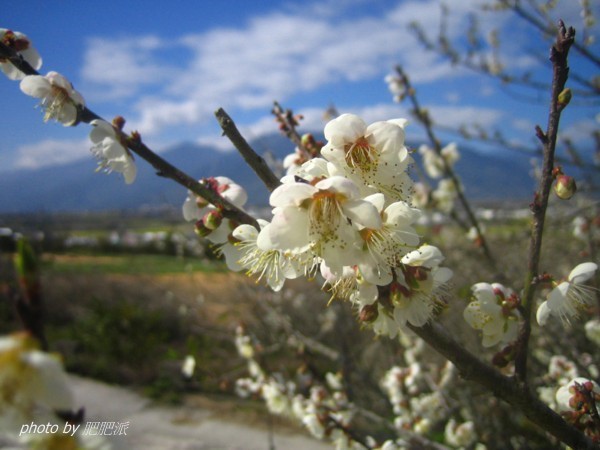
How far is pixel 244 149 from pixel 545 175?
2.33 feet

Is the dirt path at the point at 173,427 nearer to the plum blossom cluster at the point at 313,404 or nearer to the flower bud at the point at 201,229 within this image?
the plum blossom cluster at the point at 313,404

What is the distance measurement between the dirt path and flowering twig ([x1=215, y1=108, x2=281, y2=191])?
4.04 metres

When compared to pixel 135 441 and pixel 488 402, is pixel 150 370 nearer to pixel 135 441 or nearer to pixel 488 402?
pixel 135 441

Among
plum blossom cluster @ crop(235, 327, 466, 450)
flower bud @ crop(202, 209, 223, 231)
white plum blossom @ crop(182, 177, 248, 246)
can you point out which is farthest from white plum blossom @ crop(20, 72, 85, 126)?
plum blossom cluster @ crop(235, 327, 466, 450)

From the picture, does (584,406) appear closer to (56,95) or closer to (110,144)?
(110,144)

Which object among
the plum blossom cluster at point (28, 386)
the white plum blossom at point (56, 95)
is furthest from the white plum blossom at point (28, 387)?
the white plum blossom at point (56, 95)

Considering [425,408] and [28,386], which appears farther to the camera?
[425,408]

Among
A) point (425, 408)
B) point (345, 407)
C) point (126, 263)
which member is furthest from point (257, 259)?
point (126, 263)

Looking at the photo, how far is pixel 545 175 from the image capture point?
930mm

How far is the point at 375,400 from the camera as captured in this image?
11.2ft

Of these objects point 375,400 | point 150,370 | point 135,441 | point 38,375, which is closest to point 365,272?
point 38,375

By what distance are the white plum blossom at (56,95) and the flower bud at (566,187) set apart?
1.28 m

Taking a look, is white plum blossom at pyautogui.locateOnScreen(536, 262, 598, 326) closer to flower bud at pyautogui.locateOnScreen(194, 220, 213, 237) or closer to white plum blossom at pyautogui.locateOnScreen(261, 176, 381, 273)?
white plum blossom at pyautogui.locateOnScreen(261, 176, 381, 273)

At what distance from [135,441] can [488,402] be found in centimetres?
409
